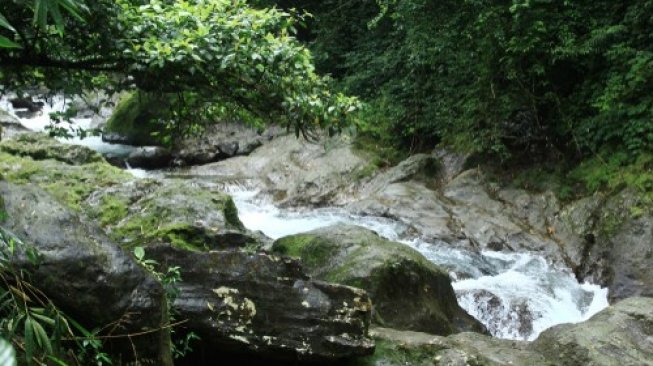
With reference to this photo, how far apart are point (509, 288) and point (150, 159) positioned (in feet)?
35.4

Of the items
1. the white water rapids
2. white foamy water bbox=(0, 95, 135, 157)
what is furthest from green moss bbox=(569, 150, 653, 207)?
white foamy water bbox=(0, 95, 135, 157)

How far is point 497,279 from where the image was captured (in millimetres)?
8609

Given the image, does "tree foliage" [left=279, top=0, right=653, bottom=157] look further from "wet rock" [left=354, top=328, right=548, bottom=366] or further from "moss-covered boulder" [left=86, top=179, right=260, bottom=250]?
"wet rock" [left=354, top=328, right=548, bottom=366]

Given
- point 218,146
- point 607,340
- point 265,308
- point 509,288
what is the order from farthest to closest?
point 218,146 < point 509,288 < point 607,340 < point 265,308

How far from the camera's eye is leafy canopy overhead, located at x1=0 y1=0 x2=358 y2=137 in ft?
11.6

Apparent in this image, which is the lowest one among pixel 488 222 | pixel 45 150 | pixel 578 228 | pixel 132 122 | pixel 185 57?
pixel 132 122

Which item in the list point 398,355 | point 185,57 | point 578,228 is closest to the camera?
point 185,57

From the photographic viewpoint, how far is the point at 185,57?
3.51m

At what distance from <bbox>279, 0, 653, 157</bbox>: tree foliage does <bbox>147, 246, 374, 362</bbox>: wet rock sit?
7262mm

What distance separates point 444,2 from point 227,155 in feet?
24.0

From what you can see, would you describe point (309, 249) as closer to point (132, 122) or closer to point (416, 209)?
point (416, 209)

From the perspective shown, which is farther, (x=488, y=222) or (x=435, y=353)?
(x=488, y=222)

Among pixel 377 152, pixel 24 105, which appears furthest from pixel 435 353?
pixel 24 105

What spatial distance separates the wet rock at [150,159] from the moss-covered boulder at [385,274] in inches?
409
